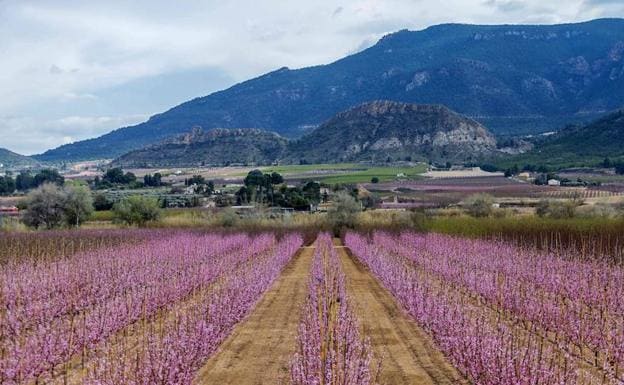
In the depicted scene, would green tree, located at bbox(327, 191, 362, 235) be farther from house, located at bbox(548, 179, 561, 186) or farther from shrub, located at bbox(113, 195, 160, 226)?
house, located at bbox(548, 179, 561, 186)

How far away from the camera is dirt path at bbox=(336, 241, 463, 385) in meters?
12.9

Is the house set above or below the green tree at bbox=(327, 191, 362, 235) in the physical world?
above

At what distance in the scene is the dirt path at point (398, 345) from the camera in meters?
12.9

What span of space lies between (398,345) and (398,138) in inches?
5287

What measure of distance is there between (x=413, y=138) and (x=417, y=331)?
132m

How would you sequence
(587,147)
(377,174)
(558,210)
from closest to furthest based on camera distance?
(558,210)
(587,147)
(377,174)

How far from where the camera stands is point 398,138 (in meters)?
148

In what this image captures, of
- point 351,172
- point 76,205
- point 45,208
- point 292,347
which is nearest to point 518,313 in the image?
point 292,347

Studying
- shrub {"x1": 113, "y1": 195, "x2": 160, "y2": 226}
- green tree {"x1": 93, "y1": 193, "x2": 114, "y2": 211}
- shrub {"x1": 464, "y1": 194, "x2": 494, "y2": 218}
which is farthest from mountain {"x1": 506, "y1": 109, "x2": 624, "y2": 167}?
green tree {"x1": 93, "y1": 193, "x2": 114, "y2": 211}

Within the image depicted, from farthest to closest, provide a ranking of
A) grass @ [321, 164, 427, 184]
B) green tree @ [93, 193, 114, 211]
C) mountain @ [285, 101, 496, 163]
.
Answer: mountain @ [285, 101, 496, 163], grass @ [321, 164, 427, 184], green tree @ [93, 193, 114, 211]

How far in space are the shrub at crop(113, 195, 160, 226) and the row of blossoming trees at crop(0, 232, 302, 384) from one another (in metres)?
34.9

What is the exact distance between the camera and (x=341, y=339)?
11.8 m

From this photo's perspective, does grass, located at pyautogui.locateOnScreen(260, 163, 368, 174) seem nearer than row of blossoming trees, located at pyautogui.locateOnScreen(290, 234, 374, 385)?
No

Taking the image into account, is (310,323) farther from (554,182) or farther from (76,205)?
(554,182)
